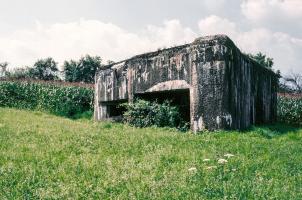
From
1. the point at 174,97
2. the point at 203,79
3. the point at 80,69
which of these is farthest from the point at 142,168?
the point at 80,69

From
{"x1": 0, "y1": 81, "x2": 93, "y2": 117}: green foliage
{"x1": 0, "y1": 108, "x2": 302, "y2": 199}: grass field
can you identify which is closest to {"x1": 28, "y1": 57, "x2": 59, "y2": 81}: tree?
{"x1": 0, "y1": 81, "x2": 93, "y2": 117}: green foliage

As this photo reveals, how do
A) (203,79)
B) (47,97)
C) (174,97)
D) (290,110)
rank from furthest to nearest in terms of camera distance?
(47,97) < (290,110) < (174,97) < (203,79)

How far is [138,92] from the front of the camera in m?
19.2

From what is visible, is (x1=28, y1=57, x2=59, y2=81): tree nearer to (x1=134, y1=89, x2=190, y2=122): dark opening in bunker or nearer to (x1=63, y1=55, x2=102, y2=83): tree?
(x1=63, y1=55, x2=102, y2=83): tree

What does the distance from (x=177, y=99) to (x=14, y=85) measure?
1664 cm

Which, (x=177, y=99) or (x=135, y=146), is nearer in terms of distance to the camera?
(x=135, y=146)

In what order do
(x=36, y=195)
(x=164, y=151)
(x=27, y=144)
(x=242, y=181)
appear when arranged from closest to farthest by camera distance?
1. (x=36, y=195)
2. (x=242, y=181)
3. (x=164, y=151)
4. (x=27, y=144)

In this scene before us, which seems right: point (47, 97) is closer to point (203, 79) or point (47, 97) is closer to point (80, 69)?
point (203, 79)

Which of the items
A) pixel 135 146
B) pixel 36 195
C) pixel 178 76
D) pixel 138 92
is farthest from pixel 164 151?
pixel 138 92

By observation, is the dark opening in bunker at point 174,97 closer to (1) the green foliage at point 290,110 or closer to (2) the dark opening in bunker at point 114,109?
(2) the dark opening in bunker at point 114,109

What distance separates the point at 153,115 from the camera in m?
17.6

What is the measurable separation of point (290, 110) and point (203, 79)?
48.1ft

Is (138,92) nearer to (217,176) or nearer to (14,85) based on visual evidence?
(217,176)

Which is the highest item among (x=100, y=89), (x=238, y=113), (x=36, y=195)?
(x=100, y=89)
